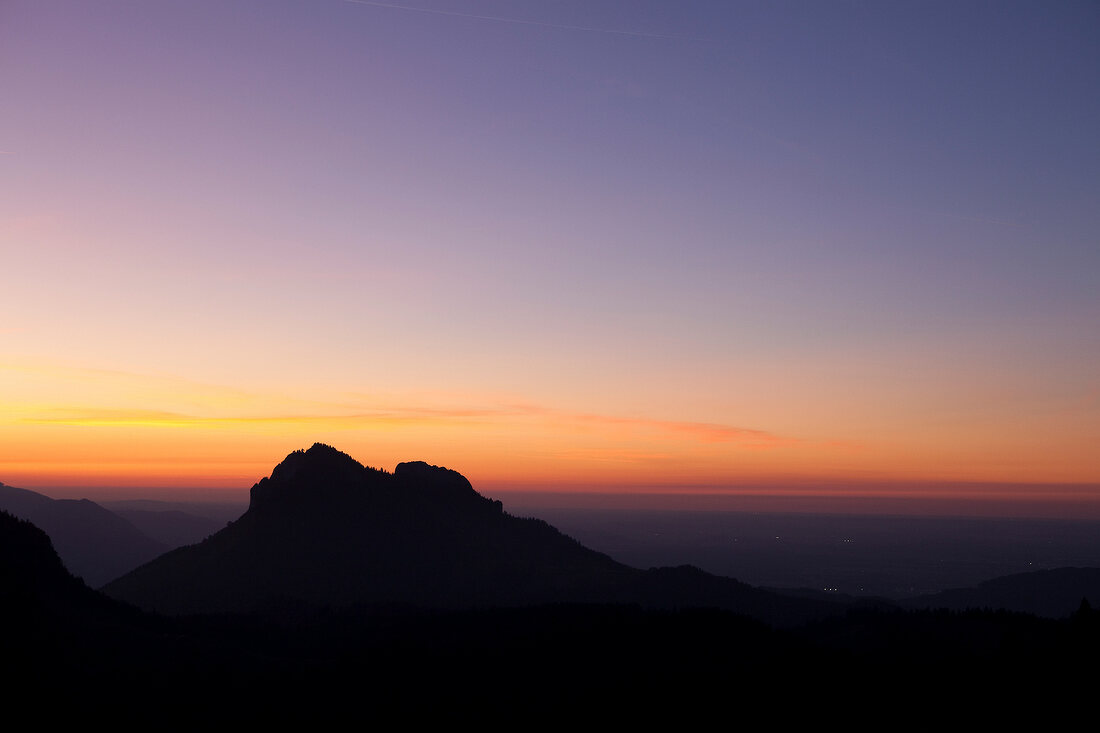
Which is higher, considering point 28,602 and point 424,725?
point 28,602

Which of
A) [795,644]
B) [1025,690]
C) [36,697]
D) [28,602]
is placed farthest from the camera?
[795,644]

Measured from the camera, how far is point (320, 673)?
97.6 meters

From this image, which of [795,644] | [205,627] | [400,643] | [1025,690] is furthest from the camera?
[205,627]

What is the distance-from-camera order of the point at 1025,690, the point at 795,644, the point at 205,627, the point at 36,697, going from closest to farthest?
the point at 36,697, the point at 1025,690, the point at 795,644, the point at 205,627

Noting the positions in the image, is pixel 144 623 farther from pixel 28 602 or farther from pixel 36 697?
pixel 36 697

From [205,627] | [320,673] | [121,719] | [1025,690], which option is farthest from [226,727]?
[1025,690]

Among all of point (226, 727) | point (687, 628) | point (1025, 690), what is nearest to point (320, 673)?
point (226, 727)

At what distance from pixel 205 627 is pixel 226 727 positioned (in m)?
44.7

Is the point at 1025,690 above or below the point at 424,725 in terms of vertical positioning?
above

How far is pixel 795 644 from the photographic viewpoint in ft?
340

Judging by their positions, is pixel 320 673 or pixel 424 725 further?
pixel 320 673

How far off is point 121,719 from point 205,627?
150 ft

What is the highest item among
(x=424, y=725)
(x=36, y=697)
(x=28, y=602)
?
(x=28, y=602)

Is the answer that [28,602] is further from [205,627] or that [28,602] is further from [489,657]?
[489,657]
